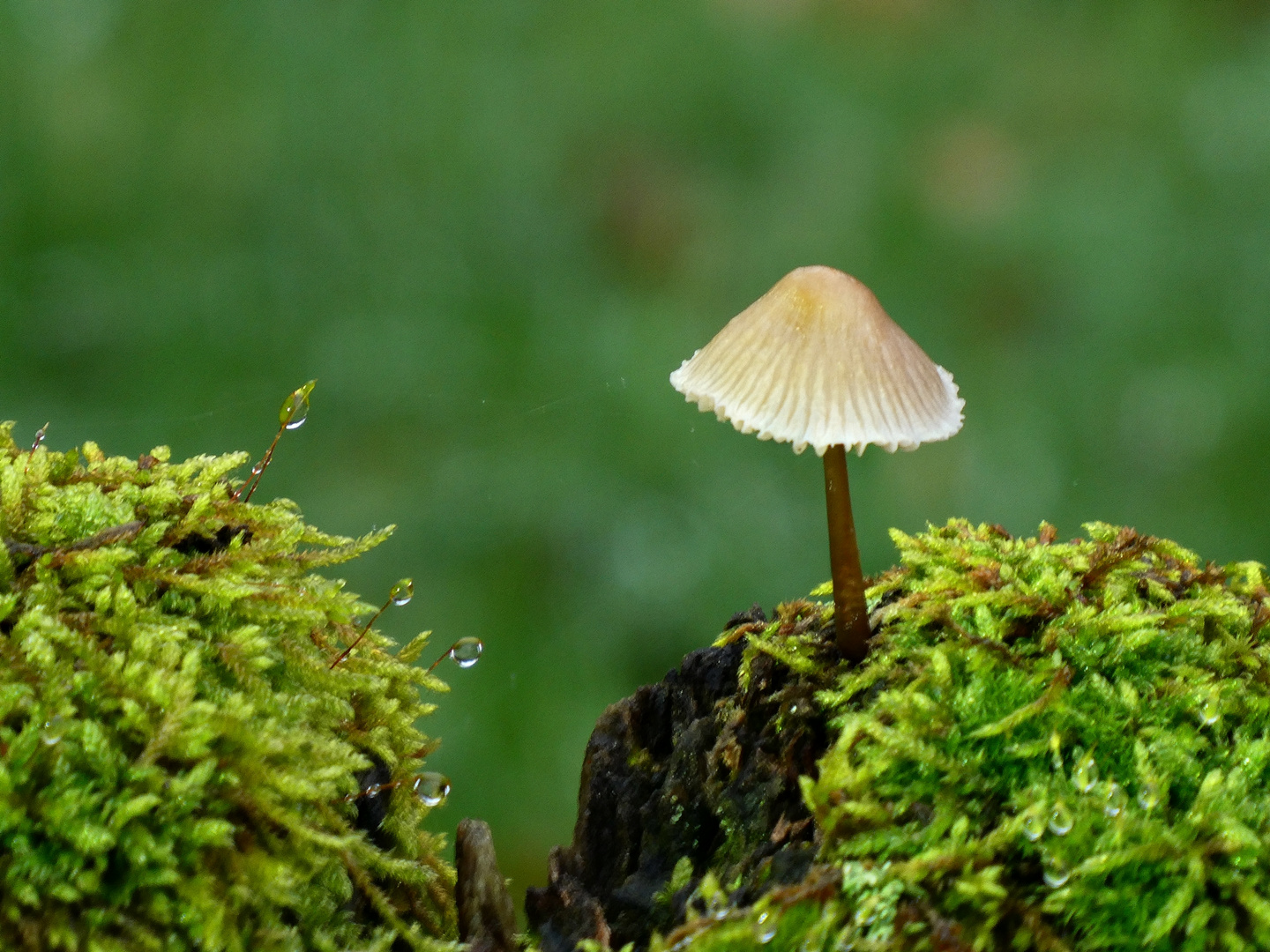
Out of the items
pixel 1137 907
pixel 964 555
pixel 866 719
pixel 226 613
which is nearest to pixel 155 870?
pixel 226 613

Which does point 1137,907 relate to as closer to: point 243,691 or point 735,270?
point 243,691

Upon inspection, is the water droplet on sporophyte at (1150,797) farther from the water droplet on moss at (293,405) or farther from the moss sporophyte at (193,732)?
the water droplet on moss at (293,405)

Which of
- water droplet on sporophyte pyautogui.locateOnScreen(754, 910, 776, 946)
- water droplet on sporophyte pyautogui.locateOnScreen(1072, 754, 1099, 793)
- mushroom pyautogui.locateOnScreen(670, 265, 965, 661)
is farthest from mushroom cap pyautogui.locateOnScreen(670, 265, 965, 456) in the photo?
water droplet on sporophyte pyautogui.locateOnScreen(754, 910, 776, 946)

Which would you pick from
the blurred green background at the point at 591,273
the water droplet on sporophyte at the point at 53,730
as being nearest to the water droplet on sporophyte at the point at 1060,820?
the water droplet on sporophyte at the point at 53,730

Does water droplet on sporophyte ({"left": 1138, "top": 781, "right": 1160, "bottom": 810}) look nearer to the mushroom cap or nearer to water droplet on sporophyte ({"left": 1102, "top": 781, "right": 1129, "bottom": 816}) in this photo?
water droplet on sporophyte ({"left": 1102, "top": 781, "right": 1129, "bottom": 816})

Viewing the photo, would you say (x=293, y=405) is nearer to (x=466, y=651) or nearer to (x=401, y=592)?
(x=401, y=592)
